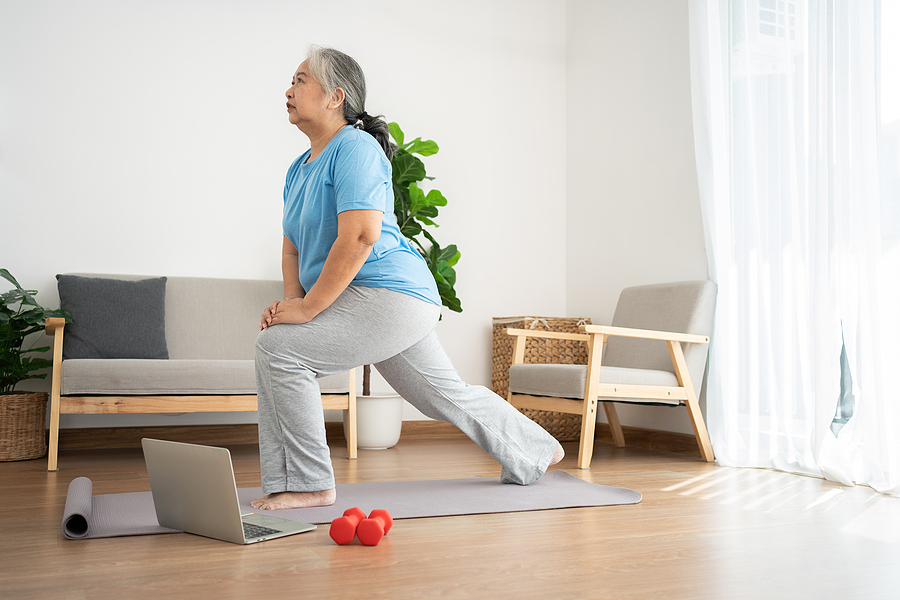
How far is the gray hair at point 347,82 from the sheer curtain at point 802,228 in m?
1.66

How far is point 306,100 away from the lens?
77.0 inches

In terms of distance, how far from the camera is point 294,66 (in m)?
4.11

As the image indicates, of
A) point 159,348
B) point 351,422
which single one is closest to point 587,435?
point 351,422

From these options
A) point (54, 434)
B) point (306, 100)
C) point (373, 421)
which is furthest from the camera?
point (373, 421)

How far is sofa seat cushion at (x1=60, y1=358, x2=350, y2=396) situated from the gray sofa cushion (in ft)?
1.15

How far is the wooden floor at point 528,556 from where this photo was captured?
124 cm

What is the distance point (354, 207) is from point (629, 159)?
265 centimetres

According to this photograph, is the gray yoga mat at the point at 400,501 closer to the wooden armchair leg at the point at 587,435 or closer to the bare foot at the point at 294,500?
the bare foot at the point at 294,500

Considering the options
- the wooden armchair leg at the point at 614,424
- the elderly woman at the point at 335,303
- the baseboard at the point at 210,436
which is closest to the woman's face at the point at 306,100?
the elderly woman at the point at 335,303

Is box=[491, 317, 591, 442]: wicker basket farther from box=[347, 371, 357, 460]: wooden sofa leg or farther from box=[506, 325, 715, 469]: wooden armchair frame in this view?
box=[347, 371, 357, 460]: wooden sofa leg

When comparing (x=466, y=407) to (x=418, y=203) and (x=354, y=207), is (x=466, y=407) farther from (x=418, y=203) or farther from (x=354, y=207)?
(x=418, y=203)

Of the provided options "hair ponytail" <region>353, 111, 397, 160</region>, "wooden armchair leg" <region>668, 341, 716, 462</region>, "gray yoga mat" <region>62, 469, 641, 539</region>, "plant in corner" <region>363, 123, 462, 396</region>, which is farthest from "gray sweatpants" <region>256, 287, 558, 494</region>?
"plant in corner" <region>363, 123, 462, 396</region>

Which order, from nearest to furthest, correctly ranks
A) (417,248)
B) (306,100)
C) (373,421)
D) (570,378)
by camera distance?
(306,100) < (570,378) < (373,421) < (417,248)

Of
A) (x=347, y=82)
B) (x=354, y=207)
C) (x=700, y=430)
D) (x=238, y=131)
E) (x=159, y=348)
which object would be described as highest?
(x=238, y=131)
